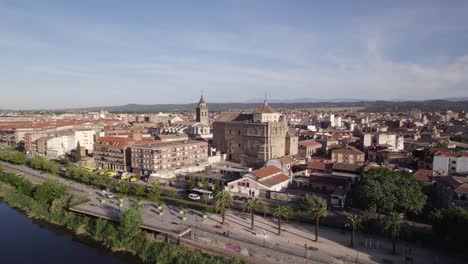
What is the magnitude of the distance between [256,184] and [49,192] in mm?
23960

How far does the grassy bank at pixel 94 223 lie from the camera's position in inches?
1062

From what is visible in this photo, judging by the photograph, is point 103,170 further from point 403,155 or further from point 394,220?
point 403,155

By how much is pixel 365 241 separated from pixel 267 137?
29356 millimetres

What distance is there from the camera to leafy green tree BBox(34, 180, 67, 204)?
3856cm

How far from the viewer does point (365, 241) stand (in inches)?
1102

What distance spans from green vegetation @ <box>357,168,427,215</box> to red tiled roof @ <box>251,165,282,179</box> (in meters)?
12.6

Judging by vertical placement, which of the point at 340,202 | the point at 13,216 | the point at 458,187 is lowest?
the point at 13,216

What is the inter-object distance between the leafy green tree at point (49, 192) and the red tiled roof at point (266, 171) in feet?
74.2

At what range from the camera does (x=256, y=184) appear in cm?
4069

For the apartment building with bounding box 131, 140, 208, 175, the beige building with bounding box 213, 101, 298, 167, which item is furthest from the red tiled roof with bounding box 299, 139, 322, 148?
the apartment building with bounding box 131, 140, 208, 175

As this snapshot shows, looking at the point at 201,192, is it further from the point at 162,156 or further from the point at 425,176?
the point at 425,176

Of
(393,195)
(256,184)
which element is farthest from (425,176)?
(256,184)

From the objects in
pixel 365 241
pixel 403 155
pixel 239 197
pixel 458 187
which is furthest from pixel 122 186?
pixel 403 155

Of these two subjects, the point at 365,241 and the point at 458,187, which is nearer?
the point at 365,241
